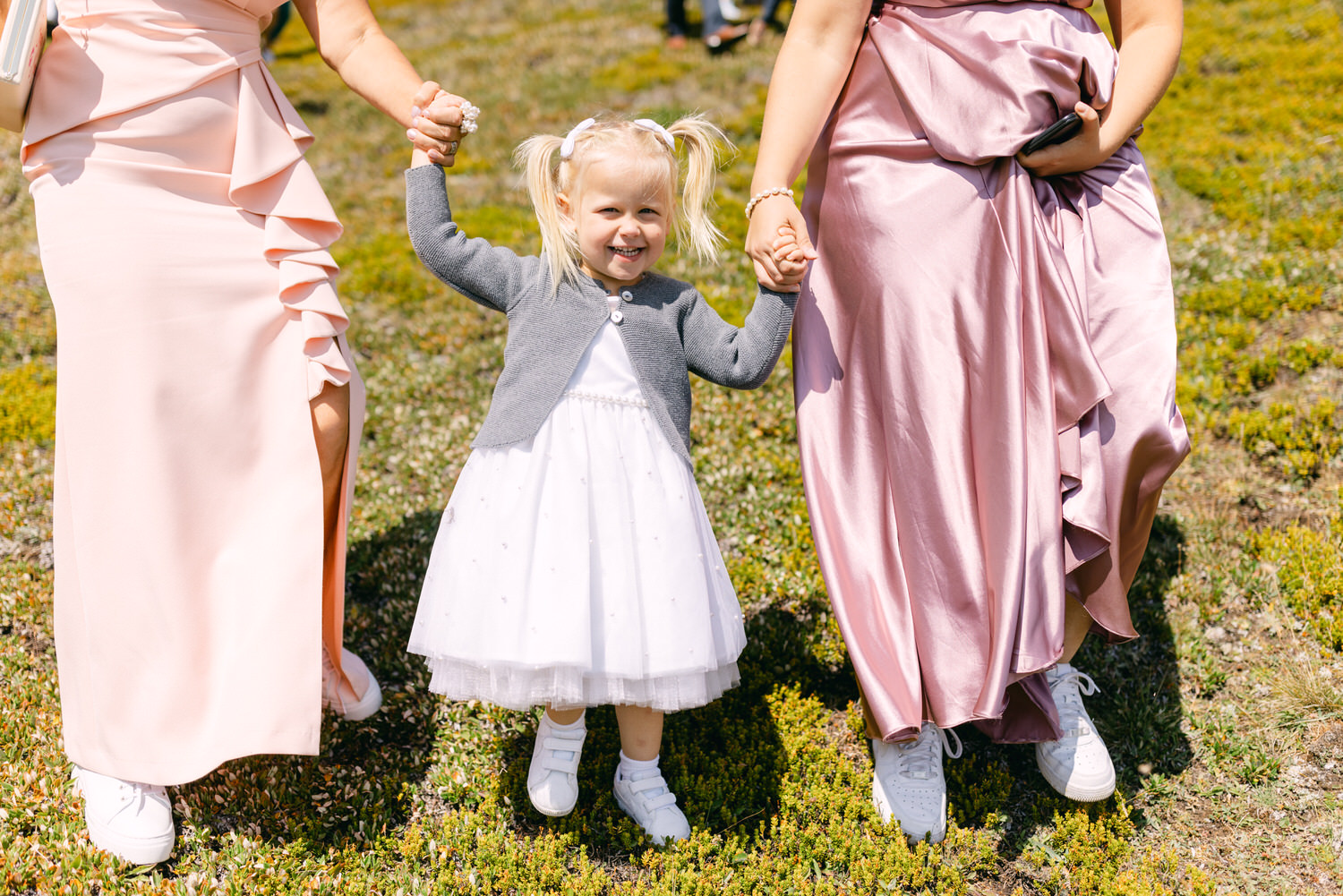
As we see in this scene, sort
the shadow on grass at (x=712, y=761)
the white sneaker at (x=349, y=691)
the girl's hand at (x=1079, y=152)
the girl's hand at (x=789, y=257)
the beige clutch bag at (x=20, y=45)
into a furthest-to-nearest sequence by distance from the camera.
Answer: the white sneaker at (x=349, y=691) → the shadow on grass at (x=712, y=761) → the girl's hand at (x=1079, y=152) → the girl's hand at (x=789, y=257) → the beige clutch bag at (x=20, y=45)

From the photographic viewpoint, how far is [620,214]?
312cm

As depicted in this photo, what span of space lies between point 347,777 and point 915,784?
2084mm

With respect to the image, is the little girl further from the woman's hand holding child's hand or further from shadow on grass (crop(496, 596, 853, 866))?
shadow on grass (crop(496, 596, 853, 866))

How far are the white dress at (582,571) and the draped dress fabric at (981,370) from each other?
596 millimetres

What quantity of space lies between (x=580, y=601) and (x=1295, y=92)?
9081 mm

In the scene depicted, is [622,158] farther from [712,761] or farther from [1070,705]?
[1070,705]

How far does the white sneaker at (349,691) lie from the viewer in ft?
12.5

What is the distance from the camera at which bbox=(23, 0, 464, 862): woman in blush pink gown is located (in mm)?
3098

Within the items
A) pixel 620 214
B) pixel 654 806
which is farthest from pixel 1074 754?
pixel 620 214

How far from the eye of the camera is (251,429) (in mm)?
3268

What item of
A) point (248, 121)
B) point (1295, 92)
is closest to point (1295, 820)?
point (248, 121)

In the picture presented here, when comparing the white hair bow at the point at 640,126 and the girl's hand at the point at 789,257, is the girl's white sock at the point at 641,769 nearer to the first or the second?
the girl's hand at the point at 789,257

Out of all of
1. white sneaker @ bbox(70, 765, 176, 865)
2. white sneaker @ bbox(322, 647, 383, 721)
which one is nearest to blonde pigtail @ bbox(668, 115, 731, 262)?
white sneaker @ bbox(322, 647, 383, 721)

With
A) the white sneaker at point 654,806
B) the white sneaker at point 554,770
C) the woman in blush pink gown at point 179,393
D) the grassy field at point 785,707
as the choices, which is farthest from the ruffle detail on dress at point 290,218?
the white sneaker at point 654,806
